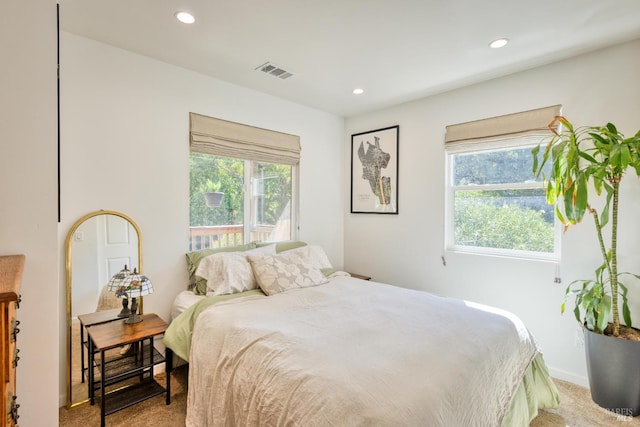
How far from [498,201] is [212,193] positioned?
8.88 feet

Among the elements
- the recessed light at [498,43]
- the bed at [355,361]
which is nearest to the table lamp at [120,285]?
the bed at [355,361]

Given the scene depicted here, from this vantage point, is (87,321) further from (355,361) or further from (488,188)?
(488,188)

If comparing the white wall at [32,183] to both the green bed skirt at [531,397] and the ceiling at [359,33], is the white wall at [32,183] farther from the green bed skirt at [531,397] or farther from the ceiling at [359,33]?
the green bed skirt at [531,397]

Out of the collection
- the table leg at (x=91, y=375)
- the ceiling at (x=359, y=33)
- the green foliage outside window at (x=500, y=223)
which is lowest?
the table leg at (x=91, y=375)

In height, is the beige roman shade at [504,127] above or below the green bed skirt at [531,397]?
above

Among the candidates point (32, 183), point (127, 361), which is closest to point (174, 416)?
point (127, 361)

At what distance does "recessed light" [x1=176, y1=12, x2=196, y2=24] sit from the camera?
199 centimetres

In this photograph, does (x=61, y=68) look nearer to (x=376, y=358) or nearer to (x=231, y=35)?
(x=231, y=35)

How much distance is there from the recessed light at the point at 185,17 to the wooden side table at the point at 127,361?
206 centimetres

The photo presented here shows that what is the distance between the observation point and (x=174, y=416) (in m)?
2.09

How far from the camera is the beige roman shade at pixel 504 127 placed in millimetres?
2641

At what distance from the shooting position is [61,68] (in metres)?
2.19

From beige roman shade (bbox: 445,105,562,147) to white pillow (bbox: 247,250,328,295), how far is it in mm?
1863

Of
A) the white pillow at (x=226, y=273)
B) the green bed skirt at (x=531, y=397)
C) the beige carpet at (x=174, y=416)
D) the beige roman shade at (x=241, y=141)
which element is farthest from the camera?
the beige roman shade at (x=241, y=141)
